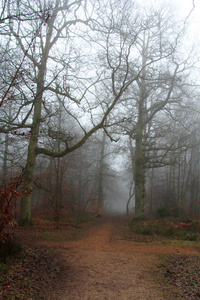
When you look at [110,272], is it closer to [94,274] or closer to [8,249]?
[94,274]

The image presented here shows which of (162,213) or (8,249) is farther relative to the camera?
(162,213)

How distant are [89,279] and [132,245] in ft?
12.5

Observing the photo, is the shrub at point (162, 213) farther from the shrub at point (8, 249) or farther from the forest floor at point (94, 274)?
the shrub at point (8, 249)

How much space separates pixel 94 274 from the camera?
5.04 meters

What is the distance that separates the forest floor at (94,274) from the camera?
402cm

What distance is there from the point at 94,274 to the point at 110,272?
0.40m

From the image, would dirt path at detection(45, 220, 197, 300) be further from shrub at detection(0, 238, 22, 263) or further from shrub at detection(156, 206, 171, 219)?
shrub at detection(156, 206, 171, 219)

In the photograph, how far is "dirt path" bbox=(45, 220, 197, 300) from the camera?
4082 millimetres

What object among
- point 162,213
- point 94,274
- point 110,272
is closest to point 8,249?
point 94,274

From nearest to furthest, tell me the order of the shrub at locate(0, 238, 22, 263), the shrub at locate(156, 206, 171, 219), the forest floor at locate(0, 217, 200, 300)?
the forest floor at locate(0, 217, 200, 300)
the shrub at locate(0, 238, 22, 263)
the shrub at locate(156, 206, 171, 219)

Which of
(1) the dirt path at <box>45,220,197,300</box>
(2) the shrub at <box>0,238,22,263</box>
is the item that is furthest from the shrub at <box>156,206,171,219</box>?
(2) the shrub at <box>0,238,22,263</box>

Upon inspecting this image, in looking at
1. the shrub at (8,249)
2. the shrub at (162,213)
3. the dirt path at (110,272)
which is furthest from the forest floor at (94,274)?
the shrub at (162,213)

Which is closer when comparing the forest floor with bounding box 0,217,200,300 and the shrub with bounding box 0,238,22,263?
the forest floor with bounding box 0,217,200,300

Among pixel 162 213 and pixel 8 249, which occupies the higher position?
pixel 8 249
